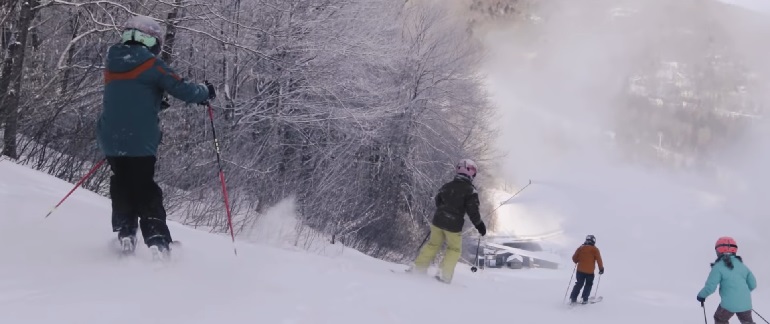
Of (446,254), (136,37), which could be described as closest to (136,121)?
(136,37)

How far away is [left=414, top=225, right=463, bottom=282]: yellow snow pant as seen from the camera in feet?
27.2

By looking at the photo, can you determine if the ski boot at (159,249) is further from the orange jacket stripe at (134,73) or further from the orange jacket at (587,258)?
the orange jacket at (587,258)

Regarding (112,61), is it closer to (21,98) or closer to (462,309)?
(462,309)

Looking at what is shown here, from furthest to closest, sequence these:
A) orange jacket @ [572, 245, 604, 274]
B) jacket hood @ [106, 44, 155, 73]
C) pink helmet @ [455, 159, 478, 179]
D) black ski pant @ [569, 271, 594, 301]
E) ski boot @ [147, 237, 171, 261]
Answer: orange jacket @ [572, 245, 604, 274] < black ski pant @ [569, 271, 594, 301] < pink helmet @ [455, 159, 478, 179] < ski boot @ [147, 237, 171, 261] < jacket hood @ [106, 44, 155, 73]

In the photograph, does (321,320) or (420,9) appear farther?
(420,9)

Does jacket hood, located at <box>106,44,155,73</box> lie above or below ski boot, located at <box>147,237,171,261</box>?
above

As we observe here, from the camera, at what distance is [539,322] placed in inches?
287

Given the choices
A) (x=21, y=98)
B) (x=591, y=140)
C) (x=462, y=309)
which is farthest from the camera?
(x=591, y=140)

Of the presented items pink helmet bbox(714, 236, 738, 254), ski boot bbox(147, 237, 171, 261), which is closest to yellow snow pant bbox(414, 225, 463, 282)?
pink helmet bbox(714, 236, 738, 254)

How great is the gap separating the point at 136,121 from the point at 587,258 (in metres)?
10.2

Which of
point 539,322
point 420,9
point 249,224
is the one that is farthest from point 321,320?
point 420,9

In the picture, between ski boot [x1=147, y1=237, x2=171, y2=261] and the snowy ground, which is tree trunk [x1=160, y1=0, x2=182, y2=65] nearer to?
Answer: the snowy ground

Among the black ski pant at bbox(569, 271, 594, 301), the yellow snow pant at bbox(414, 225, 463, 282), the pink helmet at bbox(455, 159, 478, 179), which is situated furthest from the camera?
the black ski pant at bbox(569, 271, 594, 301)

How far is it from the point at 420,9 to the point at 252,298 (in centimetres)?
2357
